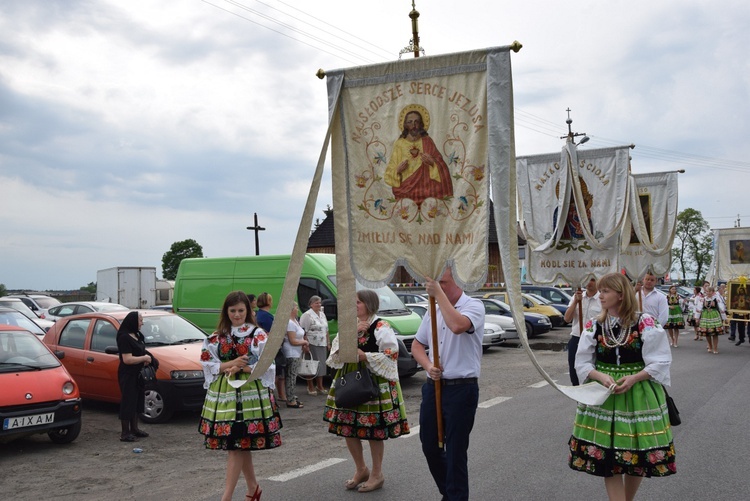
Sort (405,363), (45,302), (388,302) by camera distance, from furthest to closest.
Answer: (45,302)
(388,302)
(405,363)

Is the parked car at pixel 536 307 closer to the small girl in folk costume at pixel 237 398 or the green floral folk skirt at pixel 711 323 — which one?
the green floral folk skirt at pixel 711 323

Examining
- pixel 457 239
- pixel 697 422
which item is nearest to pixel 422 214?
pixel 457 239

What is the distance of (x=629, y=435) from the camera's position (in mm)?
4520

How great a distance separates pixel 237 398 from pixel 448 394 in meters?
1.67

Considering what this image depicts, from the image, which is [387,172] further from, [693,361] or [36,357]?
[693,361]

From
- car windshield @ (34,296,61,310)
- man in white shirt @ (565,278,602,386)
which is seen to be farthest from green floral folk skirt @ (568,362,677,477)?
car windshield @ (34,296,61,310)

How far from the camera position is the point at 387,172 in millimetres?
5098

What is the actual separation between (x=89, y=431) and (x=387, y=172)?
247 inches

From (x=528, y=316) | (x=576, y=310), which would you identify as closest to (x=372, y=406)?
(x=576, y=310)

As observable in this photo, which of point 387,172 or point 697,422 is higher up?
point 387,172

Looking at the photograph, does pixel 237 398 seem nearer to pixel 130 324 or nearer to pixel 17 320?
pixel 130 324

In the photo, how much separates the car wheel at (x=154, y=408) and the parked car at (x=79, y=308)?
9.99 m

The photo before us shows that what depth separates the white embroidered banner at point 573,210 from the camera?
10398 millimetres

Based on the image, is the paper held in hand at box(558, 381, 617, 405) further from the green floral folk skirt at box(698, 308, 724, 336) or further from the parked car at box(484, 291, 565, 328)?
the parked car at box(484, 291, 565, 328)
